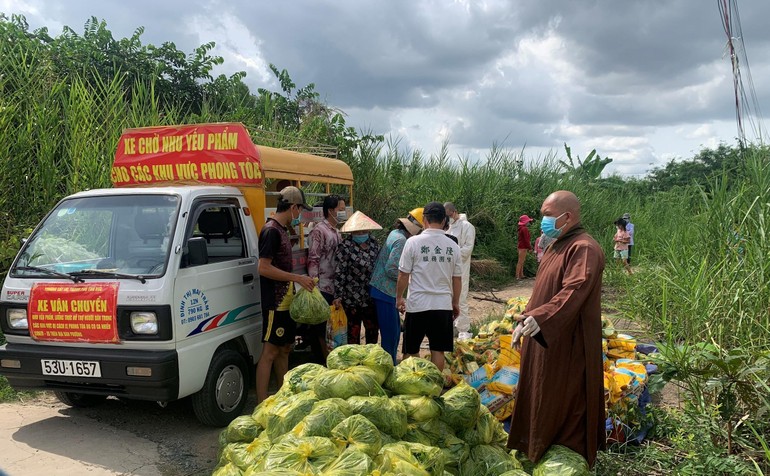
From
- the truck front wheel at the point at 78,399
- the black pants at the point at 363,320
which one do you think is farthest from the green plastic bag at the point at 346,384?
the truck front wheel at the point at 78,399

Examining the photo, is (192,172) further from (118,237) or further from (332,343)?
(332,343)

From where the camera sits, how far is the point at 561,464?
329 centimetres

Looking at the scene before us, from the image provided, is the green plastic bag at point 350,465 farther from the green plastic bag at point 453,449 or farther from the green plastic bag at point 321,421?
the green plastic bag at point 453,449

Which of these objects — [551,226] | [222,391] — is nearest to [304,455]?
[551,226]

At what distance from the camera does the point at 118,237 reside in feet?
15.6

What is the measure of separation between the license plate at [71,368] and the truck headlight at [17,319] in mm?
421

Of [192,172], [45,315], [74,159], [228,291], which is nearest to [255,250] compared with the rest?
[228,291]

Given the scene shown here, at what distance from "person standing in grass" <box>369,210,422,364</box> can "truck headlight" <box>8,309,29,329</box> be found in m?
2.94

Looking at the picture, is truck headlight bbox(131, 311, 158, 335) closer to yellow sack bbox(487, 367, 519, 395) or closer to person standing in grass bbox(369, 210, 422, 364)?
person standing in grass bbox(369, 210, 422, 364)

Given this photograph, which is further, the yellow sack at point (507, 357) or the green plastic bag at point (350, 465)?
the yellow sack at point (507, 357)

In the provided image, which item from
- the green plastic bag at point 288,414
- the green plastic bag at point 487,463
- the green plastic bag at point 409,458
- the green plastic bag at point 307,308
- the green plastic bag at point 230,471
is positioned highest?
the green plastic bag at point 307,308

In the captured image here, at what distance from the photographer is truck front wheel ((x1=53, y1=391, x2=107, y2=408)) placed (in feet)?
16.3

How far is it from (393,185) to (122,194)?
945cm

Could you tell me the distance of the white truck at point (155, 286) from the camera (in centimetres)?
413
